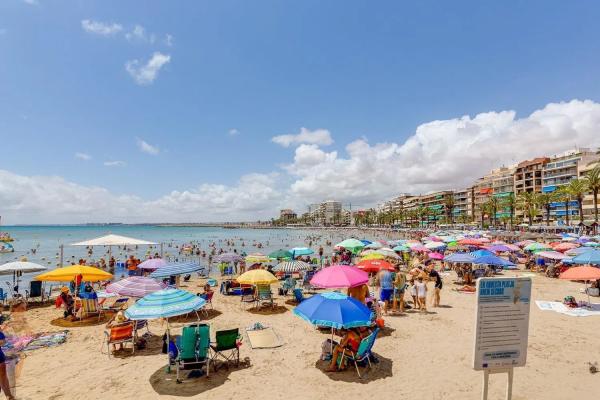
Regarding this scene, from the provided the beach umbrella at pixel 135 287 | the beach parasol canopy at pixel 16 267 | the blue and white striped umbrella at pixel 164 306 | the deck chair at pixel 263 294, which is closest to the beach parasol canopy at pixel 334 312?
the blue and white striped umbrella at pixel 164 306

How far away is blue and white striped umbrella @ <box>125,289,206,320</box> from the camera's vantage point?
270 inches

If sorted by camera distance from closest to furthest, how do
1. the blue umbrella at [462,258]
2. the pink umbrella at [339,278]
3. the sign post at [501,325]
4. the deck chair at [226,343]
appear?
the sign post at [501,325], the deck chair at [226,343], the pink umbrella at [339,278], the blue umbrella at [462,258]

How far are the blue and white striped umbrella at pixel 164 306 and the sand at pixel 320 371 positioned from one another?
1351 millimetres

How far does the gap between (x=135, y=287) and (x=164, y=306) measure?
8.94 ft

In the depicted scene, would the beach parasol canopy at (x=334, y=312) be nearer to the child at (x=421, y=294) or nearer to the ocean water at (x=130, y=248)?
the child at (x=421, y=294)

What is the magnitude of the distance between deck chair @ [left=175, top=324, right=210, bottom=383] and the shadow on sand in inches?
6.8

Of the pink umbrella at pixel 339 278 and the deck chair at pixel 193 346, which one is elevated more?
the pink umbrella at pixel 339 278

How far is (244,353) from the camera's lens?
27.2 feet

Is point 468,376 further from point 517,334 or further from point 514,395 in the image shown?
point 517,334

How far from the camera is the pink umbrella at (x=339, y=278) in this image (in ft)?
30.4

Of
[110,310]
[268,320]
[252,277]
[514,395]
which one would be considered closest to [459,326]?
[514,395]

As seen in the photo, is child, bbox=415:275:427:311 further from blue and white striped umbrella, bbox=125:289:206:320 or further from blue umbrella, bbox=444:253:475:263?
blue and white striped umbrella, bbox=125:289:206:320

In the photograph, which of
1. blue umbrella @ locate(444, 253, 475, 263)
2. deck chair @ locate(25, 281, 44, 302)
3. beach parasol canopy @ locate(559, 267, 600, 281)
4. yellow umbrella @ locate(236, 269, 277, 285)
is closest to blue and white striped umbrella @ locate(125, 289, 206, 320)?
yellow umbrella @ locate(236, 269, 277, 285)

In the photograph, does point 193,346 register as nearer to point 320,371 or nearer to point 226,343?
point 226,343
